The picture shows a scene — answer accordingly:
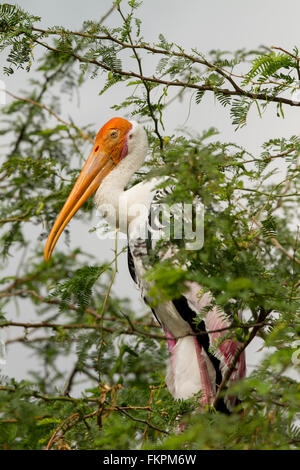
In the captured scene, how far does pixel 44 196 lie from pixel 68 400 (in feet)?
5.15

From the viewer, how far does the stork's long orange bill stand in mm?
3359

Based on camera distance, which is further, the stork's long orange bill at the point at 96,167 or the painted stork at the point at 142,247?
the stork's long orange bill at the point at 96,167

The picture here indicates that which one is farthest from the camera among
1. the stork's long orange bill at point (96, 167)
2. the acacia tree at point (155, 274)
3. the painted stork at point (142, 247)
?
the stork's long orange bill at point (96, 167)

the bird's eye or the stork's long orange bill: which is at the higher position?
the bird's eye

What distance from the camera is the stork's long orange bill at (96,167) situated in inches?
132

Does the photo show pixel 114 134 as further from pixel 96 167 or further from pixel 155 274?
pixel 155 274

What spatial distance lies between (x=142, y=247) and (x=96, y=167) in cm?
77

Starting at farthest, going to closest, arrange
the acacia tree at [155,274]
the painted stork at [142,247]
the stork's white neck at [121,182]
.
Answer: the stork's white neck at [121,182], the painted stork at [142,247], the acacia tree at [155,274]

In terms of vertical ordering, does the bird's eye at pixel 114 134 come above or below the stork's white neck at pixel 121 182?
above

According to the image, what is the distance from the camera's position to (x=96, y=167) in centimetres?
345

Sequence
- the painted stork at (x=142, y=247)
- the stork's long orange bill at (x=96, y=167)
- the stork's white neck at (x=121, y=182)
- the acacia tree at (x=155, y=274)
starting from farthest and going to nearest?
the stork's long orange bill at (x=96, y=167) < the stork's white neck at (x=121, y=182) < the painted stork at (x=142, y=247) < the acacia tree at (x=155, y=274)

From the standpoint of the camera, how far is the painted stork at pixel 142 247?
3039 millimetres

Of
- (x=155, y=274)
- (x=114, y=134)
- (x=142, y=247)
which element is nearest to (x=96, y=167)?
(x=114, y=134)

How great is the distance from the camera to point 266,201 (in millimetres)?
2191
